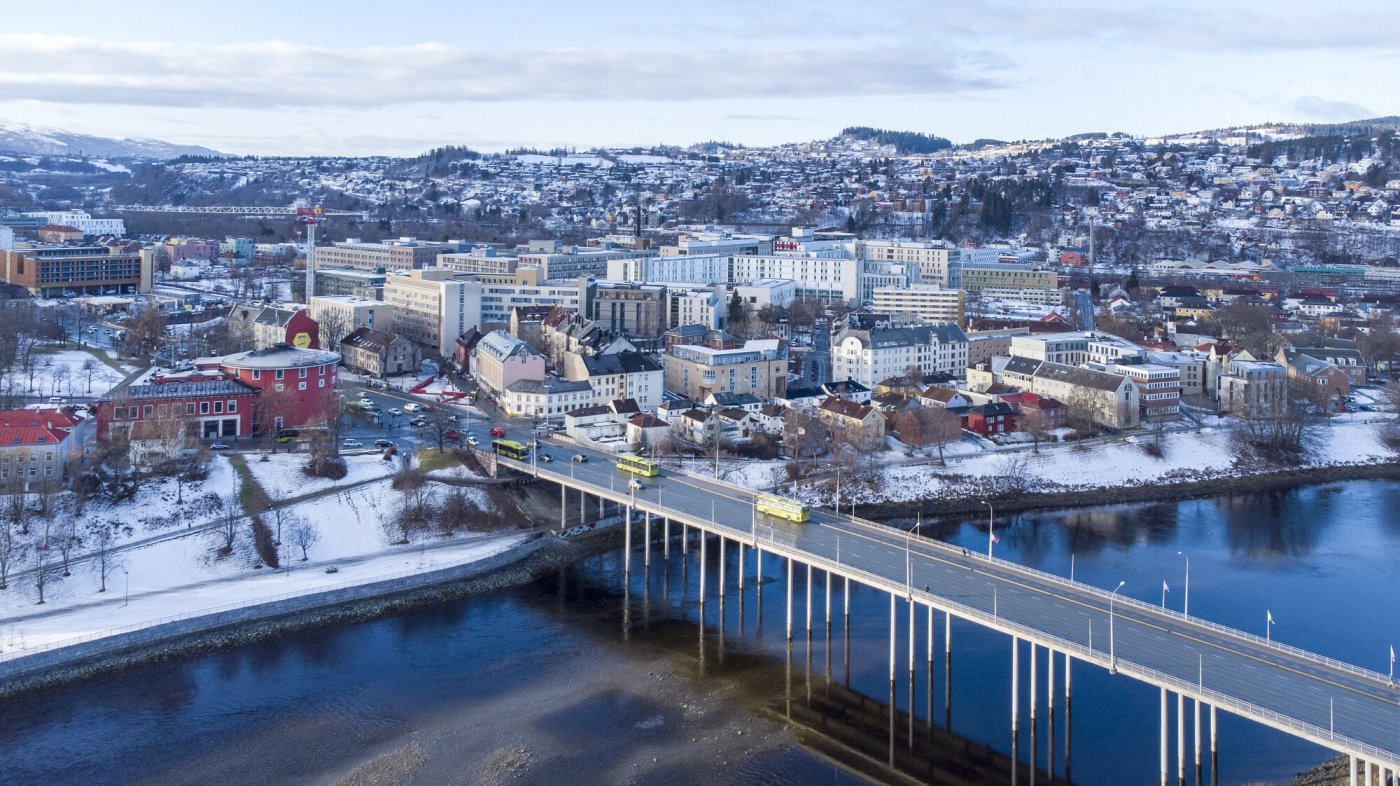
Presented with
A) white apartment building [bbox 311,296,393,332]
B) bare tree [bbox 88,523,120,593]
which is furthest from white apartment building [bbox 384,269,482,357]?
bare tree [bbox 88,523,120,593]

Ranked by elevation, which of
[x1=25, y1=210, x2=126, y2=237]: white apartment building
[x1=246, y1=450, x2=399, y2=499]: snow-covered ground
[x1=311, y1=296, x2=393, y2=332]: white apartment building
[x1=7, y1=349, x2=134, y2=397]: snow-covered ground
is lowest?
[x1=246, y1=450, x2=399, y2=499]: snow-covered ground

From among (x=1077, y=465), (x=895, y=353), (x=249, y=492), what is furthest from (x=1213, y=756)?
(x=895, y=353)

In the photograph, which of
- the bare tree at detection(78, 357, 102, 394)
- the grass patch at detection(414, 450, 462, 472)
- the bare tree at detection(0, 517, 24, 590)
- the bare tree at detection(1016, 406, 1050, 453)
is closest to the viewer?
the bare tree at detection(0, 517, 24, 590)

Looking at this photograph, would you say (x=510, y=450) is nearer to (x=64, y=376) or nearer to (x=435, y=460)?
(x=435, y=460)

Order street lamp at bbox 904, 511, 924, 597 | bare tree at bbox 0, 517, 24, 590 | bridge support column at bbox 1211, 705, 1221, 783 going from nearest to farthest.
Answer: bridge support column at bbox 1211, 705, 1221, 783
street lamp at bbox 904, 511, 924, 597
bare tree at bbox 0, 517, 24, 590

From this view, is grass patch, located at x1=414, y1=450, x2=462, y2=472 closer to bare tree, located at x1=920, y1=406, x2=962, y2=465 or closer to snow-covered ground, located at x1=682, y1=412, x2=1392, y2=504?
snow-covered ground, located at x1=682, y1=412, x2=1392, y2=504

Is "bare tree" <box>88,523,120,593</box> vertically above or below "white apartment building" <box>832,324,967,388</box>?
below

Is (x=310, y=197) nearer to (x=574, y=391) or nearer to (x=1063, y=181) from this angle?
(x=1063, y=181)
